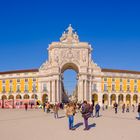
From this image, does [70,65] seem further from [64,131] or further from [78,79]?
[64,131]

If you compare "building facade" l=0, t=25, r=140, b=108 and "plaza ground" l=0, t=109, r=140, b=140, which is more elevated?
"building facade" l=0, t=25, r=140, b=108

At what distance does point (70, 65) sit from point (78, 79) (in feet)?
18.1

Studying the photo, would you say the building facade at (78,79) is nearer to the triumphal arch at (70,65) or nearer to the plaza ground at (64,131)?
the triumphal arch at (70,65)

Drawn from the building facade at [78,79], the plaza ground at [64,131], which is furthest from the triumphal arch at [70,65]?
the plaza ground at [64,131]

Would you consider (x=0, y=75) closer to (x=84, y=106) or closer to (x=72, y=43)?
(x=72, y=43)

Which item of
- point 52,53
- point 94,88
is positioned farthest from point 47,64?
point 94,88

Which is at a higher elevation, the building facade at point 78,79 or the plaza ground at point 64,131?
the building facade at point 78,79

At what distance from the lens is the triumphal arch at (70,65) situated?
270 ft

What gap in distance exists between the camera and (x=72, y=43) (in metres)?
85.9

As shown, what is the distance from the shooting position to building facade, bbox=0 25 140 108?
83.1 m

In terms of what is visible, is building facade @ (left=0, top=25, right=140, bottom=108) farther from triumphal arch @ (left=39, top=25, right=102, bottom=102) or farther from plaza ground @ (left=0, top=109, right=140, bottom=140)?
plaza ground @ (left=0, top=109, right=140, bottom=140)

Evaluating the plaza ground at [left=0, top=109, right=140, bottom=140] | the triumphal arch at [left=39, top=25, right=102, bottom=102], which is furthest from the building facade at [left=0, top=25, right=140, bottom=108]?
the plaza ground at [left=0, top=109, right=140, bottom=140]

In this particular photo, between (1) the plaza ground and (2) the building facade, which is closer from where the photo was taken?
(1) the plaza ground

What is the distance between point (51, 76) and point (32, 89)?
877 cm
